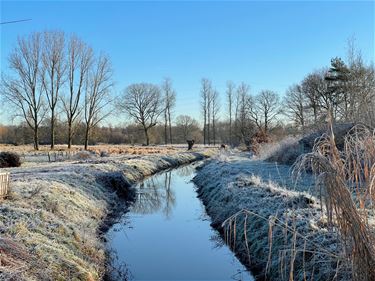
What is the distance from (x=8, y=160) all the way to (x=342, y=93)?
23657mm

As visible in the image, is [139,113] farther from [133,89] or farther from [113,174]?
[113,174]

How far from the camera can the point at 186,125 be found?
70.5 meters

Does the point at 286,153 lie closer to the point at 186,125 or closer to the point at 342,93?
the point at 342,93

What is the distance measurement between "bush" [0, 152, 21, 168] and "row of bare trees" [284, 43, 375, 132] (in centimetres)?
1581

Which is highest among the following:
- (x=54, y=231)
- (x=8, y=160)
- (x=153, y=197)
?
(x=8, y=160)

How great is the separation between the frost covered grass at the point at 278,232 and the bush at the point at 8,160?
14.0 meters

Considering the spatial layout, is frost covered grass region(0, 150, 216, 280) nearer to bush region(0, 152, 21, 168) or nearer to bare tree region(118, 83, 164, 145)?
bush region(0, 152, 21, 168)

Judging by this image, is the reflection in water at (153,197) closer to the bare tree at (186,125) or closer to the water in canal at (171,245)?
the water in canal at (171,245)

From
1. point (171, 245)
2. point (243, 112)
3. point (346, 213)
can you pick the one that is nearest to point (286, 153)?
point (171, 245)

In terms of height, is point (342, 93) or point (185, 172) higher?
point (342, 93)

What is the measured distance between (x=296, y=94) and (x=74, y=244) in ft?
156

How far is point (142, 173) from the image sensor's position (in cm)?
2114

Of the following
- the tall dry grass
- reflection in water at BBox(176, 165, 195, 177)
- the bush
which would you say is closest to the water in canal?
the tall dry grass

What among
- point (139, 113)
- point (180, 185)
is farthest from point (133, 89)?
point (180, 185)
